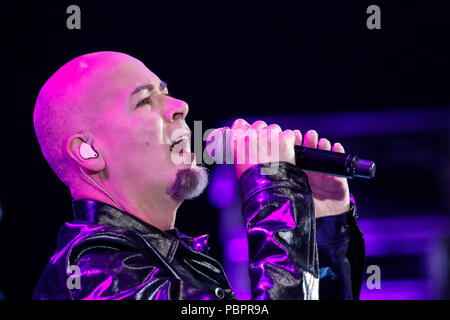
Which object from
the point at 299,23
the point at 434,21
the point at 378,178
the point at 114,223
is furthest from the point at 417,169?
the point at 114,223

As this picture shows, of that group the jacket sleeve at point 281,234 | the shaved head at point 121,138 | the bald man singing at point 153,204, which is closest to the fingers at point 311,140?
the bald man singing at point 153,204

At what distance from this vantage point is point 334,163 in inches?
58.2

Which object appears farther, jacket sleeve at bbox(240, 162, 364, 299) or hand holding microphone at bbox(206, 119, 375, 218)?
hand holding microphone at bbox(206, 119, 375, 218)

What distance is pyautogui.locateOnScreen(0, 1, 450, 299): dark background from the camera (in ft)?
8.48

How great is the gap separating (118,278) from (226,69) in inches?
82.8

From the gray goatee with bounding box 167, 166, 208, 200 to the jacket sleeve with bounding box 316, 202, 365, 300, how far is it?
1.27 feet

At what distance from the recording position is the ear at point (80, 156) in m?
1.57

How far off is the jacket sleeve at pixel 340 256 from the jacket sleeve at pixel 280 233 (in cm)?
27

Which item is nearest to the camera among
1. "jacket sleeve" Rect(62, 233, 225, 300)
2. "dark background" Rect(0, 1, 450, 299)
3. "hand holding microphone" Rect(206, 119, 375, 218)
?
"jacket sleeve" Rect(62, 233, 225, 300)

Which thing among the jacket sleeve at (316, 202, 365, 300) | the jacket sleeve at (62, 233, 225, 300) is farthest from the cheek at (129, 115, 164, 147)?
the jacket sleeve at (316, 202, 365, 300)

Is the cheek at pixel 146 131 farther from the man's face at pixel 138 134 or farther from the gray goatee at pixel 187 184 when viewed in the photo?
the gray goatee at pixel 187 184

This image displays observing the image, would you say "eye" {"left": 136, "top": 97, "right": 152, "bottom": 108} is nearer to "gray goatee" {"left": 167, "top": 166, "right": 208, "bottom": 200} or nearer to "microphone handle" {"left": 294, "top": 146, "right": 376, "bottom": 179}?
"gray goatee" {"left": 167, "top": 166, "right": 208, "bottom": 200}

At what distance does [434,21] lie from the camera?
358 centimetres
